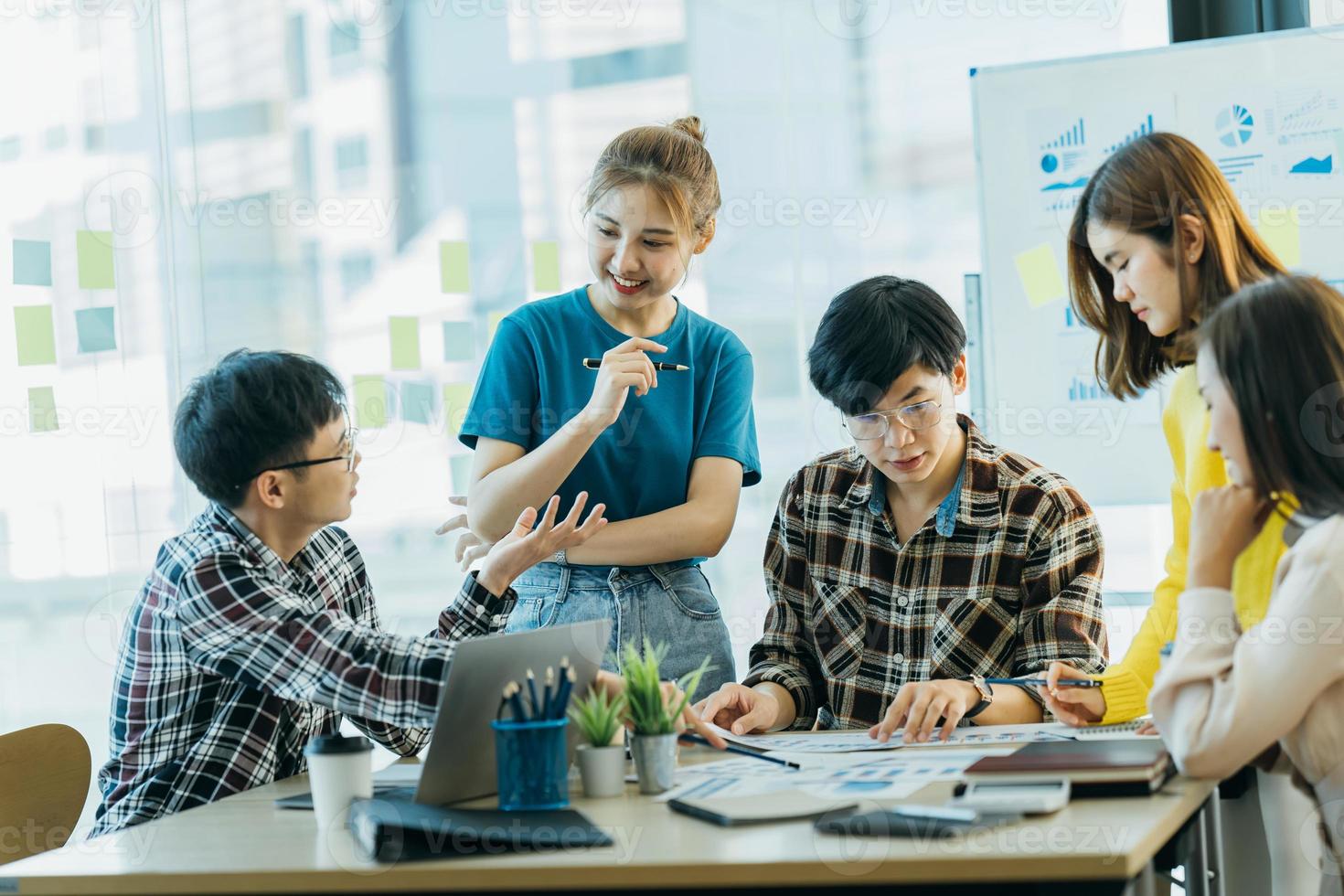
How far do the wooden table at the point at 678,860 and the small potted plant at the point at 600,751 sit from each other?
0.07m

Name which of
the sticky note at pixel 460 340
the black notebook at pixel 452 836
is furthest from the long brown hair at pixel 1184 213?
the sticky note at pixel 460 340

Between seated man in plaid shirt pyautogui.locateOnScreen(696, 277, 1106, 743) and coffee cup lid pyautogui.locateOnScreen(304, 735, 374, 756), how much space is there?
22.4 inches

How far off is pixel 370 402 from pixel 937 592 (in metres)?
1.93

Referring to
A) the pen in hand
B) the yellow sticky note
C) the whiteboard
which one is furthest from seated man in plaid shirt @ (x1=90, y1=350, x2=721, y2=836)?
the yellow sticky note

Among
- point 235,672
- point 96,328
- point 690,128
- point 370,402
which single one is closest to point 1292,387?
point 690,128

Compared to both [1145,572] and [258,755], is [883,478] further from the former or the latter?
[1145,572]

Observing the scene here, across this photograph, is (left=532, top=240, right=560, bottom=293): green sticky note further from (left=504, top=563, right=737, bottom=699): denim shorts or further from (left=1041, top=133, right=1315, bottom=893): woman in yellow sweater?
(left=1041, top=133, right=1315, bottom=893): woman in yellow sweater

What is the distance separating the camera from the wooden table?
3.70 feet

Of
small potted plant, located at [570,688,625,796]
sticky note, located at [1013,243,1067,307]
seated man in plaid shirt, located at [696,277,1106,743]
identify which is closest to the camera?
small potted plant, located at [570,688,625,796]

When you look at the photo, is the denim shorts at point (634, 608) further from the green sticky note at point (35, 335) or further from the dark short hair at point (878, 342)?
the green sticky note at point (35, 335)

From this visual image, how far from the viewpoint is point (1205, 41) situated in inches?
112

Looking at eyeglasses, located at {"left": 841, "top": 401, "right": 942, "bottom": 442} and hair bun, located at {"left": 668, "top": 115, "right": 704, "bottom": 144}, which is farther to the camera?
hair bun, located at {"left": 668, "top": 115, "right": 704, "bottom": 144}

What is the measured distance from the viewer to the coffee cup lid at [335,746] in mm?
1420

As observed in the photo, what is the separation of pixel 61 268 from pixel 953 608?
94.4 inches
